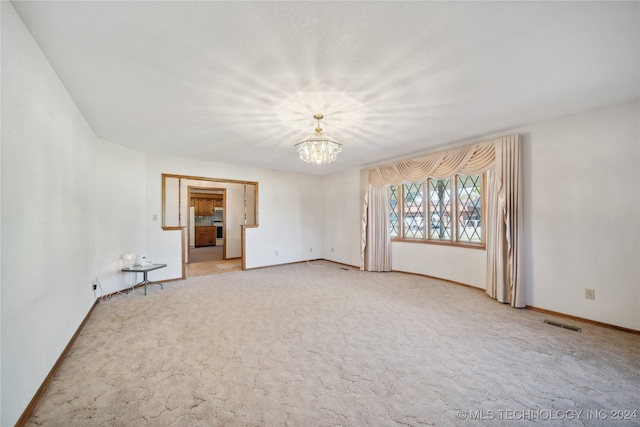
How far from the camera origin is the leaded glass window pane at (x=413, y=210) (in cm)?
500

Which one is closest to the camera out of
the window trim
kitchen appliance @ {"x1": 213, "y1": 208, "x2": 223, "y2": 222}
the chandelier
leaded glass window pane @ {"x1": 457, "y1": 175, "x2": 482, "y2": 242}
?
the chandelier

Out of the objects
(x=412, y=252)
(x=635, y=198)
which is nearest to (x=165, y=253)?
(x=412, y=252)

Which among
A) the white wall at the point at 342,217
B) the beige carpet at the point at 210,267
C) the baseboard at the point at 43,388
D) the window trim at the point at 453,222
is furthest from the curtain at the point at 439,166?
the baseboard at the point at 43,388

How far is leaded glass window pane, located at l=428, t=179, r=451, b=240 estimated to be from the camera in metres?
4.60

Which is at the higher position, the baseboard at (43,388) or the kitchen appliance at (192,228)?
the kitchen appliance at (192,228)

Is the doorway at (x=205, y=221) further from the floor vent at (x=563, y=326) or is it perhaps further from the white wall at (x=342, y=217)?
the floor vent at (x=563, y=326)

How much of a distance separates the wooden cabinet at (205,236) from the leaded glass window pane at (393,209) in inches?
310

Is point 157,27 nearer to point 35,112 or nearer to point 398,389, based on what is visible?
point 35,112

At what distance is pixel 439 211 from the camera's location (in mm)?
4746

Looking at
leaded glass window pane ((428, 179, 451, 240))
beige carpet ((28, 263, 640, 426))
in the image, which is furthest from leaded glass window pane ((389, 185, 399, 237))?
beige carpet ((28, 263, 640, 426))

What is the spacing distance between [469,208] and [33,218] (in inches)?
207

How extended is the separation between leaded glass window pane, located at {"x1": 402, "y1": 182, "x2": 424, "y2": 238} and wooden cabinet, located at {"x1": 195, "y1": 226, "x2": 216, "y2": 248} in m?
8.15

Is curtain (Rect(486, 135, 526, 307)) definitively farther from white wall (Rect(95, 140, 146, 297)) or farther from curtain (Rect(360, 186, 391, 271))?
white wall (Rect(95, 140, 146, 297))

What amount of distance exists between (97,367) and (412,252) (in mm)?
4777
